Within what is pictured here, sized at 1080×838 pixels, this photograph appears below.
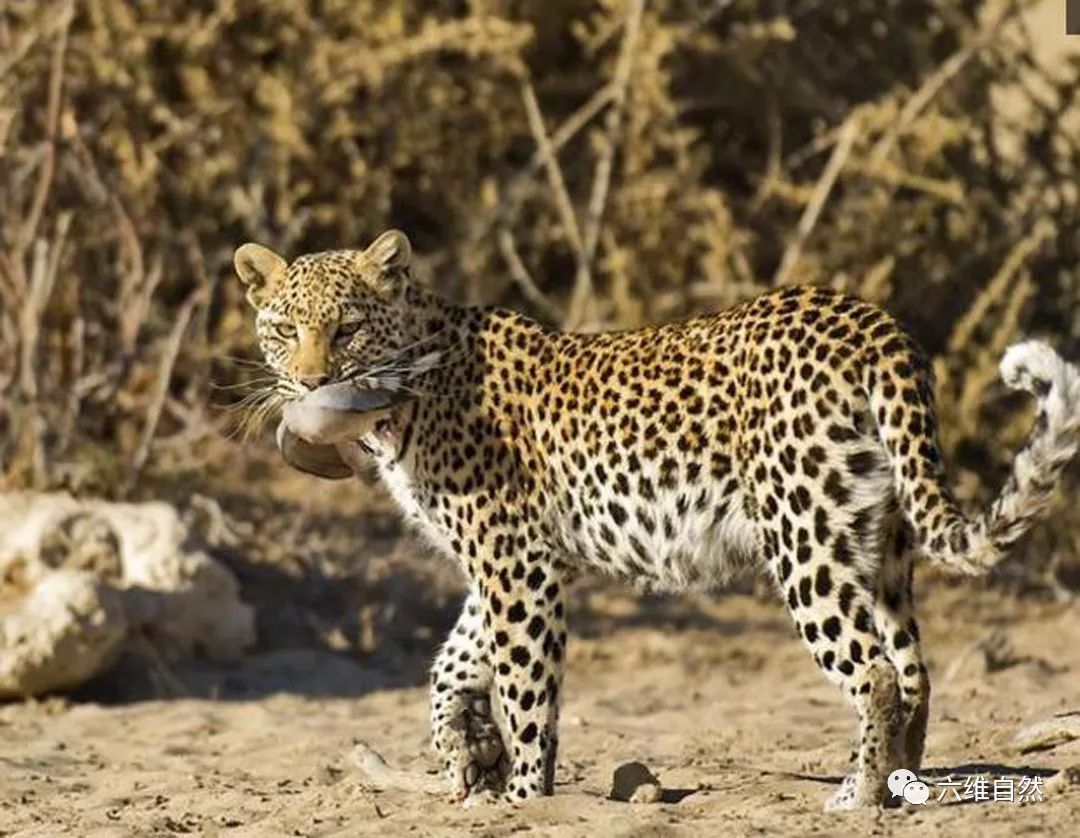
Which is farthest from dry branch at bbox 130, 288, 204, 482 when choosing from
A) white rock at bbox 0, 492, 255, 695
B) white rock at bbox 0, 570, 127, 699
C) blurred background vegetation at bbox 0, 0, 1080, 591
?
white rock at bbox 0, 570, 127, 699

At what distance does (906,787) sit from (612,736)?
9.01 feet

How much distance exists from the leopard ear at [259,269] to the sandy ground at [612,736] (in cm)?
Result: 166

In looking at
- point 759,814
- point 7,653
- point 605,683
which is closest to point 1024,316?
point 605,683

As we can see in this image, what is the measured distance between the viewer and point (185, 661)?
11273mm

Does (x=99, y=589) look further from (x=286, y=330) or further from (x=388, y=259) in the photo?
(x=388, y=259)

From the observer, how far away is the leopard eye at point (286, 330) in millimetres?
8336

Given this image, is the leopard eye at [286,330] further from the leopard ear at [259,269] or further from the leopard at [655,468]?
the leopard ear at [259,269]

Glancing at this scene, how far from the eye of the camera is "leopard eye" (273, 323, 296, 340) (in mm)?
8336

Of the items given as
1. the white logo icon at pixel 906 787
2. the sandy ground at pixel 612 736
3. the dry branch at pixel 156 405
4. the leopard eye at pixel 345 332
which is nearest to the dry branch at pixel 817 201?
the sandy ground at pixel 612 736

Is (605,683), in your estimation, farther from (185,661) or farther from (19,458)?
(19,458)

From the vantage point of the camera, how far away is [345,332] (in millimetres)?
8305

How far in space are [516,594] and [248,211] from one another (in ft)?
20.5

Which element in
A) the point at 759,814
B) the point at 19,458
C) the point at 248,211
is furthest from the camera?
the point at 248,211

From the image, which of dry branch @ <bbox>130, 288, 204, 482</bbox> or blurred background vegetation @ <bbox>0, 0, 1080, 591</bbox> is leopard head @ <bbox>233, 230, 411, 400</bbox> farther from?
blurred background vegetation @ <bbox>0, 0, 1080, 591</bbox>
